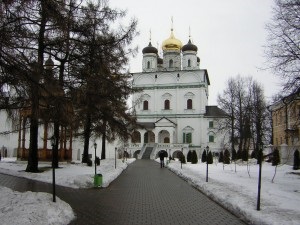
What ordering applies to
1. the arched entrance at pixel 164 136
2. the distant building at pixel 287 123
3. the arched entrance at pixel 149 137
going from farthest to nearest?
the arched entrance at pixel 164 136 → the arched entrance at pixel 149 137 → the distant building at pixel 287 123

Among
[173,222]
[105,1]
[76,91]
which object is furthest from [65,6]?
[173,222]

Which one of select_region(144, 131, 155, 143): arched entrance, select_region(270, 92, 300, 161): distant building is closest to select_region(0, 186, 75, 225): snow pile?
select_region(270, 92, 300, 161): distant building

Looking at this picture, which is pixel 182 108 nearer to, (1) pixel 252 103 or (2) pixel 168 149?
(2) pixel 168 149

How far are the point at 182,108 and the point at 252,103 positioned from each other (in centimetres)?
2282

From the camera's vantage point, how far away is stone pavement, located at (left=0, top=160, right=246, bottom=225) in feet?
33.0

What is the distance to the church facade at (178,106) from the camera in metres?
67.0

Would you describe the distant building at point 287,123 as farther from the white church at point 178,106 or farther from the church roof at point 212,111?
the church roof at point 212,111

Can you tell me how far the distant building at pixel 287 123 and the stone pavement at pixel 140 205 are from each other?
615 centimetres

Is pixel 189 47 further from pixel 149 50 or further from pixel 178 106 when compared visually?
pixel 178 106

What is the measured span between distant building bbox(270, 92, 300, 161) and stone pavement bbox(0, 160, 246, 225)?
6147 mm

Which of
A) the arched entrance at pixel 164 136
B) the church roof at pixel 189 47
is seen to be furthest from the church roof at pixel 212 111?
the church roof at pixel 189 47

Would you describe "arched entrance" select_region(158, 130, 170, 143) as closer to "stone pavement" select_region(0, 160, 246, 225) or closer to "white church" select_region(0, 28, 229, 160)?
"white church" select_region(0, 28, 229, 160)

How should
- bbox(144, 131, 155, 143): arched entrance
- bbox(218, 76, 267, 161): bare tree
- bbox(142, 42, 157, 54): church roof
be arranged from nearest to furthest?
bbox(218, 76, 267, 161): bare tree < bbox(144, 131, 155, 143): arched entrance < bbox(142, 42, 157, 54): church roof


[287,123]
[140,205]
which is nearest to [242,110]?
[287,123]
